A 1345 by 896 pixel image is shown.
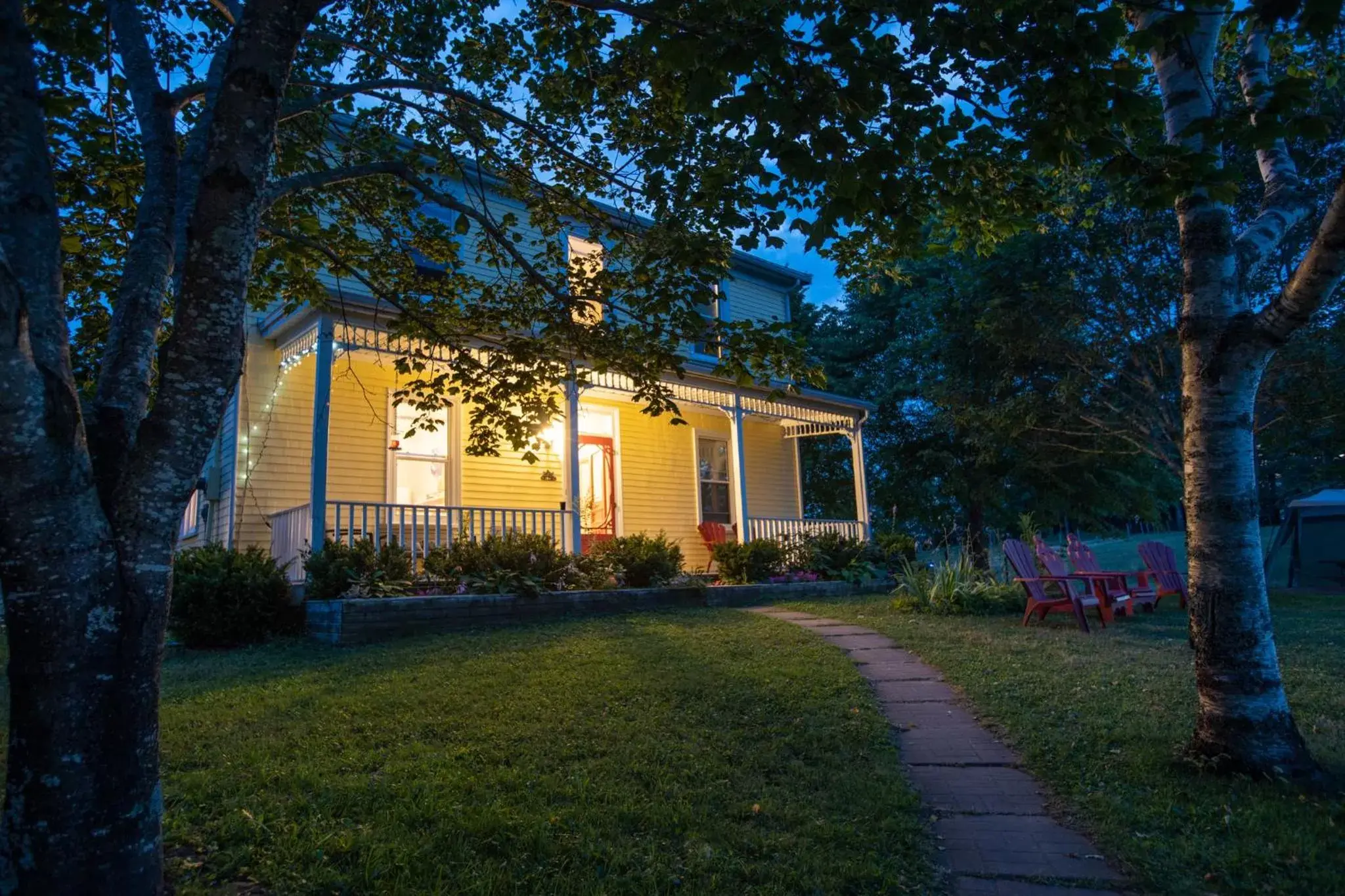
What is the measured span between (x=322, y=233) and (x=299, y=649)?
4.07 metres

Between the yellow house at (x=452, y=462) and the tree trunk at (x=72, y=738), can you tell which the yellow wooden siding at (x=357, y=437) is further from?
the tree trunk at (x=72, y=738)

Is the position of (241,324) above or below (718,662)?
above

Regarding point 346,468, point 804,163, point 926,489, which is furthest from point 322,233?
point 926,489

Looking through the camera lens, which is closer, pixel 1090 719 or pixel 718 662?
pixel 1090 719

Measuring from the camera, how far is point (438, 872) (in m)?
2.79

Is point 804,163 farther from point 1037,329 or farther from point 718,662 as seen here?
point 1037,329

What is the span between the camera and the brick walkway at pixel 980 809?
2938 mm

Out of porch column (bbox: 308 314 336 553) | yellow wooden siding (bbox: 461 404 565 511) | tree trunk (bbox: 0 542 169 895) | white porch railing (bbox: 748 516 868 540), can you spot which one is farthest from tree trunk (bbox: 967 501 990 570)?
tree trunk (bbox: 0 542 169 895)

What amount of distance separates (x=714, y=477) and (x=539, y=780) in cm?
1209

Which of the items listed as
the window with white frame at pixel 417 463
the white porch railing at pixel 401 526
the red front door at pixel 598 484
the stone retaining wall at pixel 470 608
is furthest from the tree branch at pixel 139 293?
the red front door at pixel 598 484

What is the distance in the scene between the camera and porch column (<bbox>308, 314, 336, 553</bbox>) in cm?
862

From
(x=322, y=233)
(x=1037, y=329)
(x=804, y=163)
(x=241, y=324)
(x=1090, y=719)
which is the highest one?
(x=1037, y=329)

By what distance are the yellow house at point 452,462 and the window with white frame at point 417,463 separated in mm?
20

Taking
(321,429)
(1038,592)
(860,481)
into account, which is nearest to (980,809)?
(1038,592)
